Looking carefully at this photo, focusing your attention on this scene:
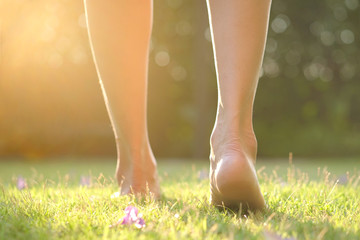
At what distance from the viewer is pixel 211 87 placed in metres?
10.1

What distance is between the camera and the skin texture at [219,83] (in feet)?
4.70

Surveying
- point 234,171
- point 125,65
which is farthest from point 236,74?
point 125,65

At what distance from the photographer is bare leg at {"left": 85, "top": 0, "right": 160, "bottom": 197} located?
6.00 ft

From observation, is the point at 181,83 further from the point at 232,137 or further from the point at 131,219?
the point at 131,219

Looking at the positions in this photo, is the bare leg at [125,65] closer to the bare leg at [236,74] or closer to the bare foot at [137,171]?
the bare foot at [137,171]

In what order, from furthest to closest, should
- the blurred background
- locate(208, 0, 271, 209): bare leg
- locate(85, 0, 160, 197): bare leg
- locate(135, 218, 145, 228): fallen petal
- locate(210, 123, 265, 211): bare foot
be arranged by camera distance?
the blurred background → locate(85, 0, 160, 197): bare leg → locate(208, 0, 271, 209): bare leg → locate(210, 123, 265, 211): bare foot → locate(135, 218, 145, 228): fallen petal

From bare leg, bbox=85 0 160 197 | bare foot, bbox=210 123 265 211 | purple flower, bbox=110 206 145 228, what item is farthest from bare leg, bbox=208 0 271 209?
bare leg, bbox=85 0 160 197

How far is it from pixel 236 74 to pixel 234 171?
0.31 metres

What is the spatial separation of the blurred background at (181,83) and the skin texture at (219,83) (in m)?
7.67

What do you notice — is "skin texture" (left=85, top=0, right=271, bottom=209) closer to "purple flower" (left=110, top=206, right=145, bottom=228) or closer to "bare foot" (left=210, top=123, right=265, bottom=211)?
"bare foot" (left=210, top=123, right=265, bottom=211)

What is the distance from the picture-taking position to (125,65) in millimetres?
1839

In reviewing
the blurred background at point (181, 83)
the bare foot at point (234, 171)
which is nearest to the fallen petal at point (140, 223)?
the bare foot at point (234, 171)

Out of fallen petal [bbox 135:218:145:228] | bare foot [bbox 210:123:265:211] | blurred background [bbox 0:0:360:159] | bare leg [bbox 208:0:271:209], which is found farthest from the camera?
blurred background [bbox 0:0:360:159]

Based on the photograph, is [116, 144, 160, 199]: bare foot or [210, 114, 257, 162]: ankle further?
[116, 144, 160, 199]: bare foot
